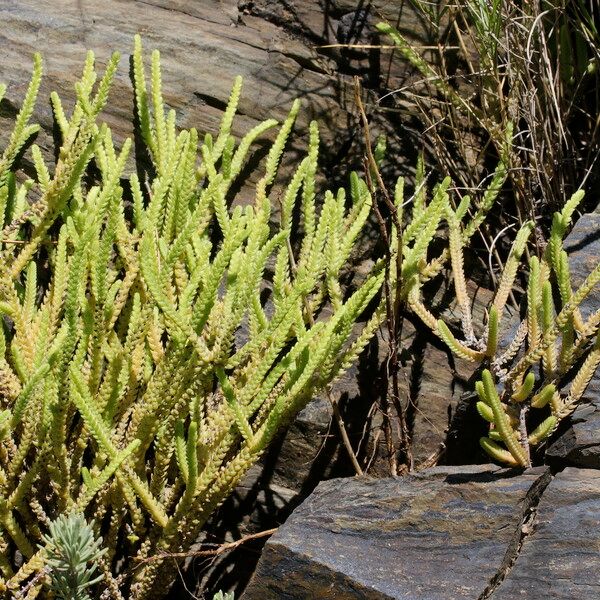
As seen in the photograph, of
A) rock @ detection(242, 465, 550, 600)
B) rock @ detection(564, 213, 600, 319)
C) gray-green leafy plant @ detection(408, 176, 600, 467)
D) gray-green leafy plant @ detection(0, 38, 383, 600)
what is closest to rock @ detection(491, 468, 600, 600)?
rock @ detection(242, 465, 550, 600)

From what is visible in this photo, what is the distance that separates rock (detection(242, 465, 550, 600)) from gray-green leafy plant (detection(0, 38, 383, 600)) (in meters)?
0.26

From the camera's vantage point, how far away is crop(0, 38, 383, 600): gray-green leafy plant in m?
2.07

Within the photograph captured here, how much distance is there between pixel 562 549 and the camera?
1.99 meters

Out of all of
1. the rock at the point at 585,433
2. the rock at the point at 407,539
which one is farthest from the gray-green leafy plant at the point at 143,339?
the rock at the point at 585,433

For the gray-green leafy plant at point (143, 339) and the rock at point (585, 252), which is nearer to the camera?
the gray-green leafy plant at point (143, 339)

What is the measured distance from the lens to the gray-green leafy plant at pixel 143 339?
207 cm

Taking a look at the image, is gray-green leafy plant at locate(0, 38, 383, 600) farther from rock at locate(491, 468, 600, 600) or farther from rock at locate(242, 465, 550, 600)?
rock at locate(491, 468, 600, 600)

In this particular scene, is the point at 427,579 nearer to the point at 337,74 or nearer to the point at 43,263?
the point at 43,263

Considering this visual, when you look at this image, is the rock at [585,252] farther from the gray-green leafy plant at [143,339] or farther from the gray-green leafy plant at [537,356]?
the gray-green leafy plant at [143,339]

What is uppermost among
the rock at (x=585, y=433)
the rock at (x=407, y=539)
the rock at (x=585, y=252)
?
the rock at (x=585, y=252)

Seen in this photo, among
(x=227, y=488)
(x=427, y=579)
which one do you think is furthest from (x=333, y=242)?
(x=427, y=579)

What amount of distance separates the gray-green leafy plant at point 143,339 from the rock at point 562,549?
0.64 metres

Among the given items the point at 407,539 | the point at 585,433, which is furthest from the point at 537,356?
the point at 407,539

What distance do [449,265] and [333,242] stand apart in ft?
1.85
